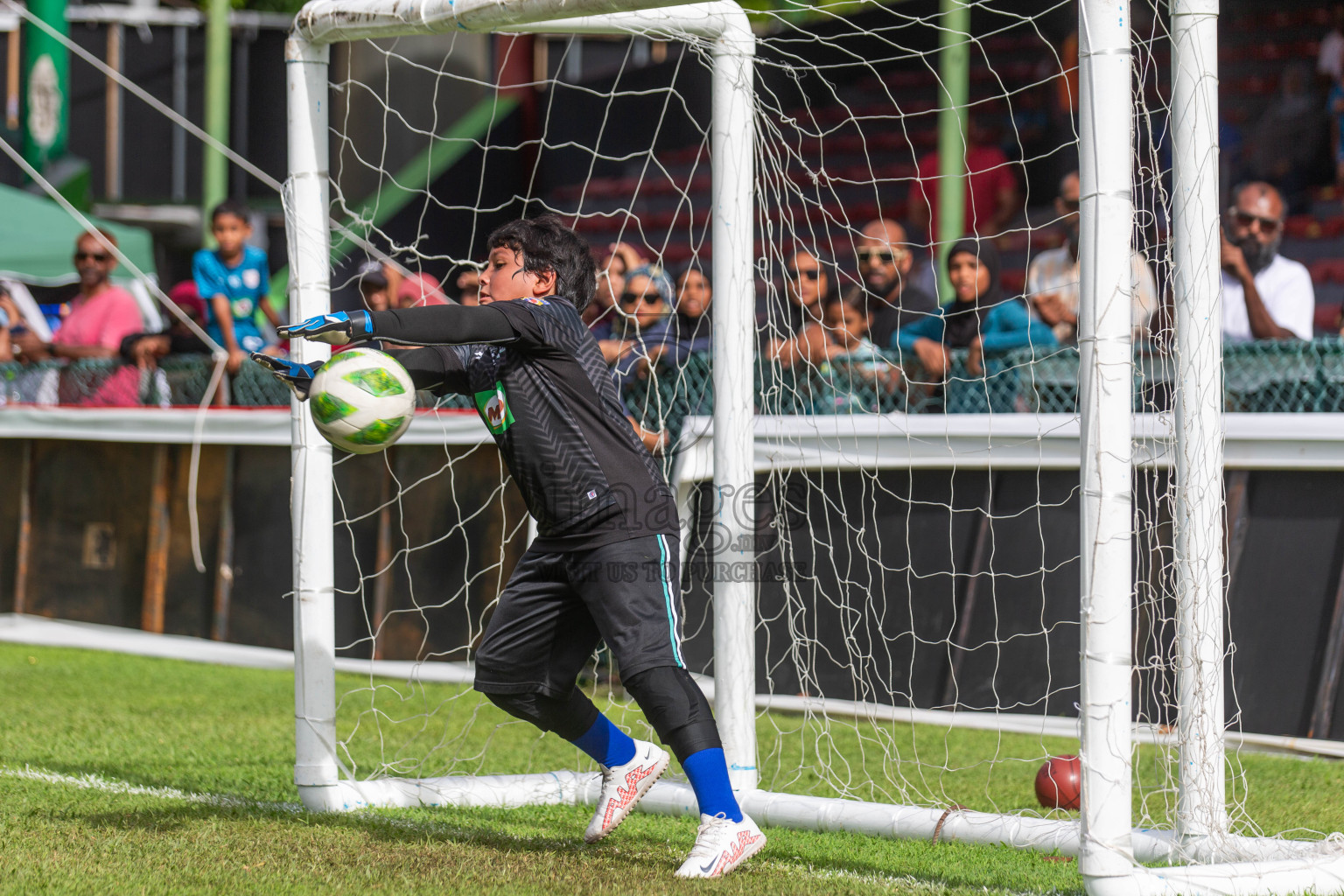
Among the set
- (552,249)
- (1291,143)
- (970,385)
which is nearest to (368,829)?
(552,249)

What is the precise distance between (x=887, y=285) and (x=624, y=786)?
12.4 ft

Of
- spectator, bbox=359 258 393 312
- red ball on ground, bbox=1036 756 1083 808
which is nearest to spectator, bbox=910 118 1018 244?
spectator, bbox=359 258 393 312

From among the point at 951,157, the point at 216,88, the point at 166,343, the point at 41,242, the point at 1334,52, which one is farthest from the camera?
the point at 216,88

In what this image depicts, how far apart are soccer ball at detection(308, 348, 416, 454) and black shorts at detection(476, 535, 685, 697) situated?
25.8 inches

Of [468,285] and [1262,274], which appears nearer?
[1262,274]

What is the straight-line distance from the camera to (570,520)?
4.17 m

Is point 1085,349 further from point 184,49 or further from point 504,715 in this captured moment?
point 184,49

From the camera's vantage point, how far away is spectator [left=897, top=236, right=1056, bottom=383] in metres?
6.84

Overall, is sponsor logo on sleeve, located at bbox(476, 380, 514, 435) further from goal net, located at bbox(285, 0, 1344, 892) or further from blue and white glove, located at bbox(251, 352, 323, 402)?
goal net, located at bbox(285, 0, 1344, 892)

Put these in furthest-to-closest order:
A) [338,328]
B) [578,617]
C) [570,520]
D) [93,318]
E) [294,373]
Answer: [93,318], [578,617], [570,520], [294,373], [338,328]

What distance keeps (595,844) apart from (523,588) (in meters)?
0.85

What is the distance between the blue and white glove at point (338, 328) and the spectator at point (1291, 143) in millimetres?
9029

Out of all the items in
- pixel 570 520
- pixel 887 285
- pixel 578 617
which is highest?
pixel 887 285

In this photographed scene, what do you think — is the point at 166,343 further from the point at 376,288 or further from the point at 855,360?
the point at 855,360
